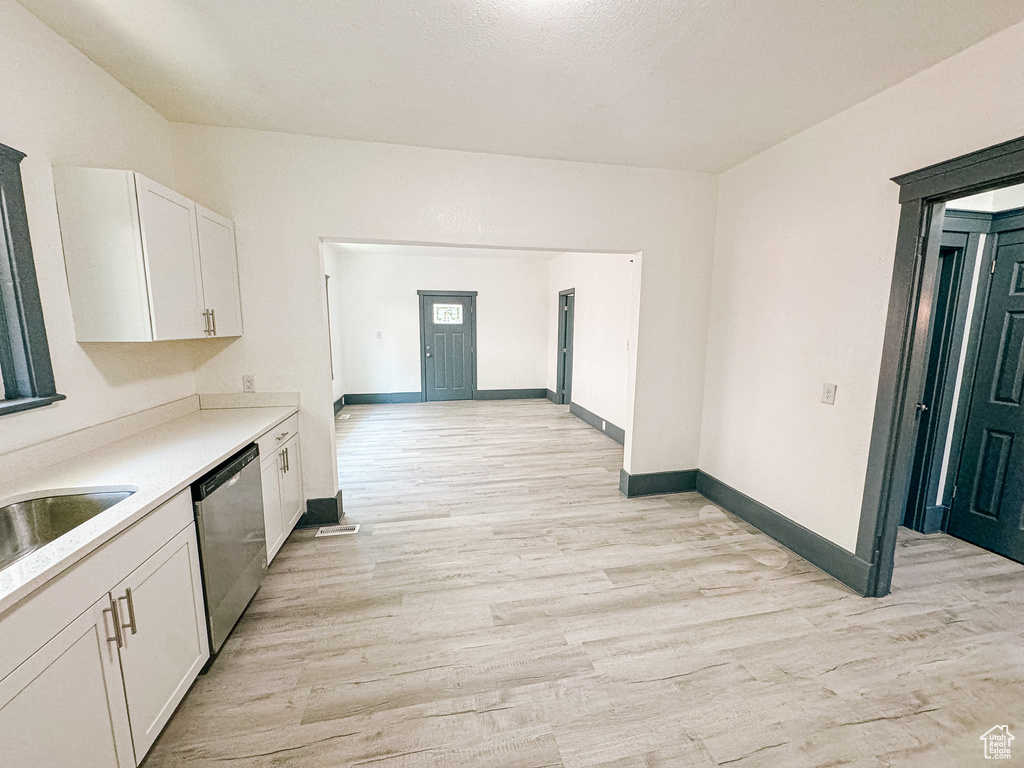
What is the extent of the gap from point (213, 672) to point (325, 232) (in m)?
2.53

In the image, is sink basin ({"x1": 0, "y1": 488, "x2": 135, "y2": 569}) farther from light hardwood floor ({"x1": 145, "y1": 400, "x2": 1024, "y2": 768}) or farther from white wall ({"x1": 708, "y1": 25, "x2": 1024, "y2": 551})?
white wall ({"x1": 708, "y1": 25, "x2": 1024, "y2": 551})

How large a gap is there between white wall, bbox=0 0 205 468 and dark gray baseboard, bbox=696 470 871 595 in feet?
13.4

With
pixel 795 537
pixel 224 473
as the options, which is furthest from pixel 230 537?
pixel 795 537

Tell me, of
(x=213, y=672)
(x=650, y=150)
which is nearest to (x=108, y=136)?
(x=213, y=672)

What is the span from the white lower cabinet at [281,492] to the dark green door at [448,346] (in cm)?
471

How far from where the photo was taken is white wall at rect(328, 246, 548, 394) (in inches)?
278

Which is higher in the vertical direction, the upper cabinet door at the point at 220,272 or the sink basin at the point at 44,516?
A: the upper cabinet door at the point at 220,272

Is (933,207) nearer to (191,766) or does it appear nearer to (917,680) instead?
(917,680)

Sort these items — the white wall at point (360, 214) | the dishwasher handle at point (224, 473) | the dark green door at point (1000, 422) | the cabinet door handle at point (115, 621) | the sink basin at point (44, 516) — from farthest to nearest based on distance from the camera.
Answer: the white wall at point (360, 214), the dark green door at point (1000, 422), the dishwasher handle at point (224, 473), the sink basin at point (44, 516), the cabinet door handle at point (115, 621)

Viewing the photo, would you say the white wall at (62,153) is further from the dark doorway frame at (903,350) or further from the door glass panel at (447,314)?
the door glass panel at (447,314)

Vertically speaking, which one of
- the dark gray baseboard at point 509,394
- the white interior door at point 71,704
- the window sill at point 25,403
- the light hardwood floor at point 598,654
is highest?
the window sill at point 25,403

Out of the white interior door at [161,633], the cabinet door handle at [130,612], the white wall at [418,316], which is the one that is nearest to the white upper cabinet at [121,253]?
the white interior door at [161,633]

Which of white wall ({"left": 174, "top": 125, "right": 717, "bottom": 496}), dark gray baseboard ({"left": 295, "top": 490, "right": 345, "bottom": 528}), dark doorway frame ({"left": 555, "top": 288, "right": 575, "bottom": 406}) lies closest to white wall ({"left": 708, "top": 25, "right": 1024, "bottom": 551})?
white wall ({"left": 174, "top": 125, "right": 717, "bottom": 496})

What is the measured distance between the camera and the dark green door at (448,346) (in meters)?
7.41
